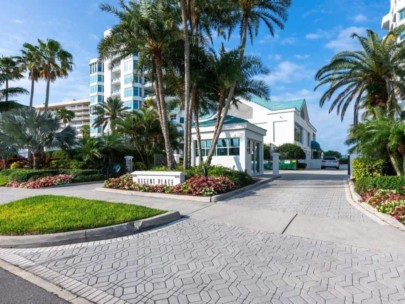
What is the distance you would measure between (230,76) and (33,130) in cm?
1338

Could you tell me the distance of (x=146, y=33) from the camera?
1414 cm

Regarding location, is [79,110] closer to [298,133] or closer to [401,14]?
[298,133]

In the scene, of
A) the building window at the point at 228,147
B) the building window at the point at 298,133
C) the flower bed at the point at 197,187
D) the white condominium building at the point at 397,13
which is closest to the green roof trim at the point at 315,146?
the building window at the point at 298,133

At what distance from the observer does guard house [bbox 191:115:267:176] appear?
20.4 metres

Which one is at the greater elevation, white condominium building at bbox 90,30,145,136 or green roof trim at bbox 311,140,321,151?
white condominium building at bbox 90,30,145,136

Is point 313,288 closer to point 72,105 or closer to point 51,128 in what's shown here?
point 51,128

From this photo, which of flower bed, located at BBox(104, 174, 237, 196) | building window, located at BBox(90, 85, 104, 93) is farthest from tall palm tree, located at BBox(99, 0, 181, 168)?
building window, located at BBox(90, 85, 104, 93)

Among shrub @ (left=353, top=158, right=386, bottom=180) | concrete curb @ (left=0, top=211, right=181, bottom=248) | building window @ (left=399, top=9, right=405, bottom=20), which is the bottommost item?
concrete curb @ (left=0, top=211, right=181, bottom=248)

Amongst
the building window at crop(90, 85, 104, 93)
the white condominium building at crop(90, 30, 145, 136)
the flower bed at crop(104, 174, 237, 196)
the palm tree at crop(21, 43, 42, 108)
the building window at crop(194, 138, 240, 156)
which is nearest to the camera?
the flower bed at crop(104, 174, 237, 196)

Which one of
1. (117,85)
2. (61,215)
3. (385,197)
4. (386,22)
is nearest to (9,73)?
(61,215)

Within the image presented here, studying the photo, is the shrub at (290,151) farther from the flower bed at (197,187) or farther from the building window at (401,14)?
the flower bed at (197,187)

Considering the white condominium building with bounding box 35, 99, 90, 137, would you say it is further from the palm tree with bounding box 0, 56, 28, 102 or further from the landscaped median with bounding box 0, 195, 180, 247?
the landscaped median with bounding box 0, 195, 180, 247

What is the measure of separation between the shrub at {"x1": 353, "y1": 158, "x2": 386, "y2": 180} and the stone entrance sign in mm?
8634

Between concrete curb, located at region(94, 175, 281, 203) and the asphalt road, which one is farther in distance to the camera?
concrete curb, located at region(94, 175, 281, 203)
